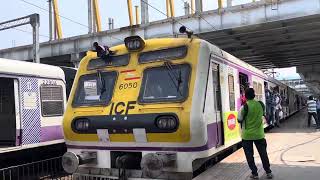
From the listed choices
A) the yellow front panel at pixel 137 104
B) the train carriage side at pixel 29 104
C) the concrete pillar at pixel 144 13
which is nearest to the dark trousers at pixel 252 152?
the yellow front panel at pixel 137 104

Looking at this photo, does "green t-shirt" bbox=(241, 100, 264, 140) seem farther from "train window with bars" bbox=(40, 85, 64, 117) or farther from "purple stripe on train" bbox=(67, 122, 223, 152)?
"train window with bars" bbox=(40, 85, 64, 117)

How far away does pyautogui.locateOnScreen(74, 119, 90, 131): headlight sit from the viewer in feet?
25.1

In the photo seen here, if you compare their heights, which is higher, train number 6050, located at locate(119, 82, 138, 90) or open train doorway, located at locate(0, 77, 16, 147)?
train number 6050, located at locate(119, 82, 138, 90)

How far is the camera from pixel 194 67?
7.23 m

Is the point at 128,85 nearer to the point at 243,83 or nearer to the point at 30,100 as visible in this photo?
the point at 30,100

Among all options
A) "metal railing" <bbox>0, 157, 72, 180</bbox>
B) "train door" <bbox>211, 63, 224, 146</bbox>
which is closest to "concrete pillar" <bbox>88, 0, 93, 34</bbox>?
"metal railing" <bbox>0, 157, 72, 180</bbox>

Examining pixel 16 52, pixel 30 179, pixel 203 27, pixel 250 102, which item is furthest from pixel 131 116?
pixel 16 52

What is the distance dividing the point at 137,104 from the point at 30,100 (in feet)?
11.4

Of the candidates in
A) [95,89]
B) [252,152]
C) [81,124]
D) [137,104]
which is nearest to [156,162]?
[137,104]

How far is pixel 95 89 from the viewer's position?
8.00 m

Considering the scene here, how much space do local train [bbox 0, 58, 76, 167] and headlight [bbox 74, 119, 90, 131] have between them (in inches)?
83.3

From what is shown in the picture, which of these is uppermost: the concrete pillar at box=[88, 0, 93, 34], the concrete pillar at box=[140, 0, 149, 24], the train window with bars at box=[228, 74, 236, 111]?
the concrete pillar at box=[88, 0, 93, 34]

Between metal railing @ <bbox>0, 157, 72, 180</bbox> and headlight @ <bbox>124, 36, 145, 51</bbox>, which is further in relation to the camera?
metal railing @ <bbox>0, 157, 72, 180</bbox>

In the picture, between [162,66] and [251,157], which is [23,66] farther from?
[251,157]
